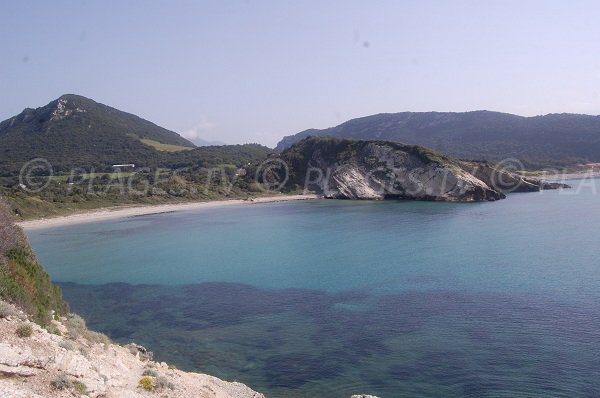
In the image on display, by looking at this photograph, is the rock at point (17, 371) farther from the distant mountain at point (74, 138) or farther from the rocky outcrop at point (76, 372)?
the distant mountain at point (74, 138)

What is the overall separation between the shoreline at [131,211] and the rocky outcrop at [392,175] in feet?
24.6

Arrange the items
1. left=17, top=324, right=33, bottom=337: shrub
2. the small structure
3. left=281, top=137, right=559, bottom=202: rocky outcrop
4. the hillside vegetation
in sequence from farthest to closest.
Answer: the small structure < left=281, top=137, right=559, bottom=202: rocky outcrop < the hillside vegetation < left=17, top=324, right=33, bottom=337: shrub

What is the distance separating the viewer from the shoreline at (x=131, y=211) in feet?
227

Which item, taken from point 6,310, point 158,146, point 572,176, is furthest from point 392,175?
point 158,146

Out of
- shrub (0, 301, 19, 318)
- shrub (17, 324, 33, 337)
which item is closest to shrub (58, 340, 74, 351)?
shrub (17, 324, 33, 337)

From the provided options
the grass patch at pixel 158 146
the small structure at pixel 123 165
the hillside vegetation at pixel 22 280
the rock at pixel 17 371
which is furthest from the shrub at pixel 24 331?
the grass patch at pixel 158 146

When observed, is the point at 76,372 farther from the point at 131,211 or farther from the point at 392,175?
the point at 392,175

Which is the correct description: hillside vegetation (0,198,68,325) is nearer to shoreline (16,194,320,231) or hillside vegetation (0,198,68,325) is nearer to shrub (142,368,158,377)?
shrub (142,368,158,377)

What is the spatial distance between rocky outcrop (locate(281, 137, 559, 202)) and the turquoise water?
31144 millimetres

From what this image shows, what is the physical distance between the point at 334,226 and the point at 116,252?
25164 mm

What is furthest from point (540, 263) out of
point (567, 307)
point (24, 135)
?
point (24, 135)

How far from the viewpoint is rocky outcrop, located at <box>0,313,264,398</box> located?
404 inches

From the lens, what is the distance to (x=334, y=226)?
2384 inches

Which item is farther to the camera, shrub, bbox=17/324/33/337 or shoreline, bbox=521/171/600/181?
shoreline, bbox=521/171/600/181
